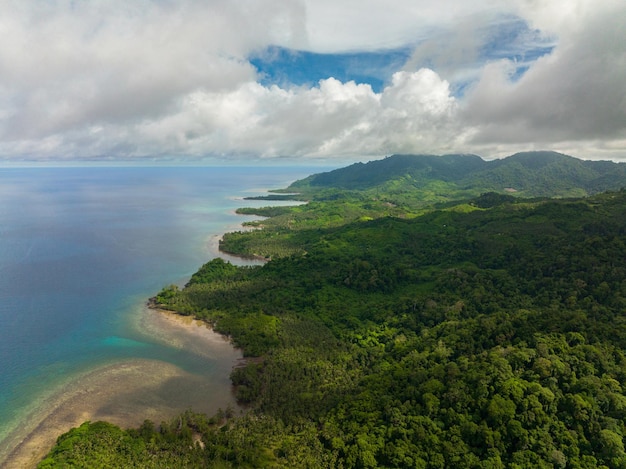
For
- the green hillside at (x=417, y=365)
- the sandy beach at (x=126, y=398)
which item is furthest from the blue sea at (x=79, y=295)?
the green hillside at (x=417, y=365)

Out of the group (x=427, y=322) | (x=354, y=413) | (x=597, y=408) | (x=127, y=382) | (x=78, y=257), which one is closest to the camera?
(x=597, y=408)

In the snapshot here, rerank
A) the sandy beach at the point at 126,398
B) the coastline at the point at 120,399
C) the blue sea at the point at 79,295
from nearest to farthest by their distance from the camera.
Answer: the coastline at the point at 120,399
the sandy beach at the point at 126,398
the blue sea at the point at 79,295

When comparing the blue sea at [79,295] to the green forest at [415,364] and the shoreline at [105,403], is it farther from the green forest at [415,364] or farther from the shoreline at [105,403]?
the green forest at [415,364]

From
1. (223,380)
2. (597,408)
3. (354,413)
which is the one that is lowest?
(223,380)

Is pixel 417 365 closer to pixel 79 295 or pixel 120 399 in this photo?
pixel 120 399

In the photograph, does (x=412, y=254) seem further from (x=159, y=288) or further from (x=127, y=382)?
(x=127, y=382)

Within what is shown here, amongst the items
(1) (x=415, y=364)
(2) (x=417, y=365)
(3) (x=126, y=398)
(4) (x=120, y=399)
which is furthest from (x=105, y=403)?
(2) (x=417, y=365)

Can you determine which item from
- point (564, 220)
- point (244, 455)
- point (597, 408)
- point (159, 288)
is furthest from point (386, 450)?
point (564, 220)
